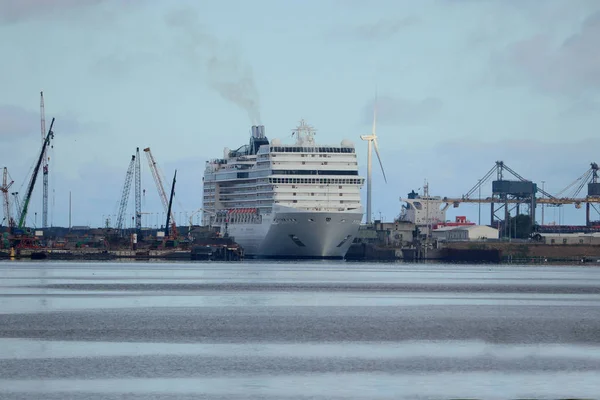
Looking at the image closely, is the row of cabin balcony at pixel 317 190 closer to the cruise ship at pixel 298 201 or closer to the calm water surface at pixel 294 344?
the cruise ship at pixel 298 201

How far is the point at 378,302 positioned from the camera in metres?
71.6

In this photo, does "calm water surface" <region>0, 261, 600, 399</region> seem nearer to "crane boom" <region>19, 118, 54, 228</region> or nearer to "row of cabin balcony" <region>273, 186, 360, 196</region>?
"row of cabin balcony" <region>273, 186, 360, 196</region>

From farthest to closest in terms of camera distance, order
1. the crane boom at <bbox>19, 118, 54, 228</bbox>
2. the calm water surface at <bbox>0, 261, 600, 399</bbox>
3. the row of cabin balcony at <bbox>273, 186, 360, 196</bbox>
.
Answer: the crane boom at <bbox>19, 118, 54, 228</bbox> → the row of cabin balcony at <bbox>273, 186, 360, 196</bbox> → the calm water surface at <bbox>0, 261, 600, 399</bbox>

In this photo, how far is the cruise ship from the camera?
475 feet

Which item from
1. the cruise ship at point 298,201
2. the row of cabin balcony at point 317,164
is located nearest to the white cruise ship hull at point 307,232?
the cruise ship at point 298,201

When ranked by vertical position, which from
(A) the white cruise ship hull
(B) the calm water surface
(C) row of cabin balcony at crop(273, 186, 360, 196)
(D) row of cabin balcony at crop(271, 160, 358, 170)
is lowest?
(B) the calm water surface

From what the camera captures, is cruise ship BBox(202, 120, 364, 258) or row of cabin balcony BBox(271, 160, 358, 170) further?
row of cabin balcony BBox(271, 160, 358, 170)

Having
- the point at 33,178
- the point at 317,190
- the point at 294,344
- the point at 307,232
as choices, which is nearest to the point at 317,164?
the point at 317,190

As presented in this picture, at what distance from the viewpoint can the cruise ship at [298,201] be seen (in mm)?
144875

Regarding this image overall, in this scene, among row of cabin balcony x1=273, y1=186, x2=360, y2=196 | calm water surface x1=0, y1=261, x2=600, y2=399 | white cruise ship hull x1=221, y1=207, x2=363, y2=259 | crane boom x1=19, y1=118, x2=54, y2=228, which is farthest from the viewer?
crane boom x1=19, y1=118, x2=54, y2=228

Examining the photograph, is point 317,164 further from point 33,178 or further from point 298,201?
point 33,178

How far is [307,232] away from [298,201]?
4.47 meters

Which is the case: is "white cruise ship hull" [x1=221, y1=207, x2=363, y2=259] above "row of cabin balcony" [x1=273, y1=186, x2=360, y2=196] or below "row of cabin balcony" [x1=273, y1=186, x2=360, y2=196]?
below

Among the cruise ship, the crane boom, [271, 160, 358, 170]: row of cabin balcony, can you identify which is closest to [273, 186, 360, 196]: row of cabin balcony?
the cruise ship
